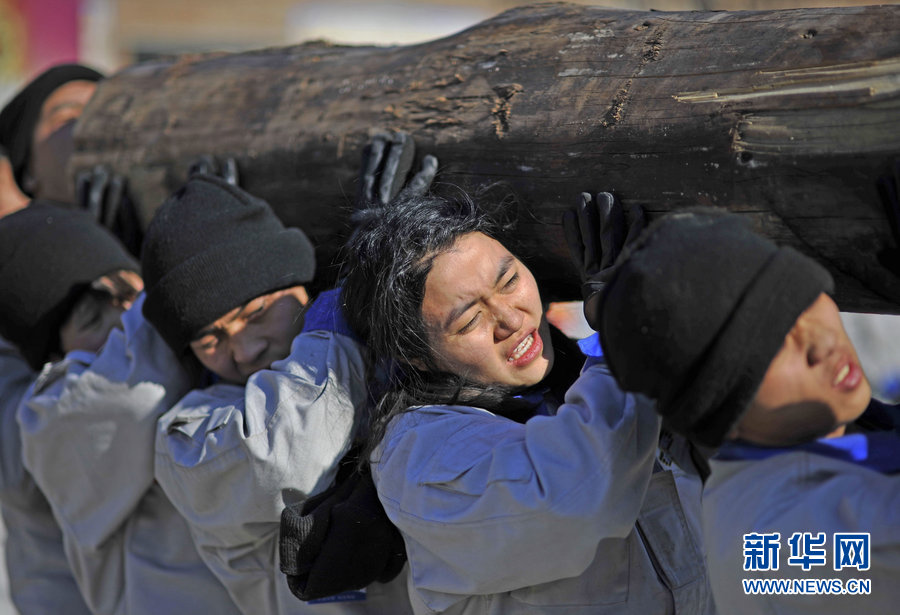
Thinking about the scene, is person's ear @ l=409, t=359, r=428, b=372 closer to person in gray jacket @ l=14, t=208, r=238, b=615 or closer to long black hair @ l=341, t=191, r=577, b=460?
long black hair @ l=341, t=191, r=577, b=460

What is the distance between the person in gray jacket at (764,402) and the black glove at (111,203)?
6.82 ft

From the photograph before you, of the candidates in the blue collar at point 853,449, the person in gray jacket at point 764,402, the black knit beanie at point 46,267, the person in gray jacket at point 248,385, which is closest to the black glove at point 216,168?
the person in gray jacket at point 248,385

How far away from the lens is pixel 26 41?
26.8ft

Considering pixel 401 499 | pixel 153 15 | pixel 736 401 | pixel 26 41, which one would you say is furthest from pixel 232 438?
pixel 153 15

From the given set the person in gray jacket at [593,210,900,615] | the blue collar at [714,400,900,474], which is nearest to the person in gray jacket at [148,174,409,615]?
the person in gray jacket at [593,210,900,615]

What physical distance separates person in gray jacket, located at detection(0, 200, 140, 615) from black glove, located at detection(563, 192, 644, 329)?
1500 mm

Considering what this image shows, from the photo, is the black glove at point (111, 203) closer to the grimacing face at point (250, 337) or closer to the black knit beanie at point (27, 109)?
the black knit beanie at point (27, 109)

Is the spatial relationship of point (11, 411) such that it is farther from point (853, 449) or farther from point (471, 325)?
point (853, 449)

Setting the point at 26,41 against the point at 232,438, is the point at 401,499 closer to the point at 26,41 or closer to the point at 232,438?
the point at 232,438

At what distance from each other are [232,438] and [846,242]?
4.54 ft

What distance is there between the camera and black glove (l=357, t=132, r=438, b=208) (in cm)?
221

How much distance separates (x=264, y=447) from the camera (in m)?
2.06

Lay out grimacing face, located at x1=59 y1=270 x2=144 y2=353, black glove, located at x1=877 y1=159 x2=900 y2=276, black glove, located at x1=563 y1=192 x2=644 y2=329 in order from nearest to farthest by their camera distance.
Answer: black glove, located at x1=877 y1=159 x2=900 y2=276
black glove, located at x1=563 y1=192 x2=644 y2=329
grimacing face, located at x1=59 y1=270 x2=144 y2=353

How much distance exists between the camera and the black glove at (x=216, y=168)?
2.68 meters
